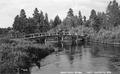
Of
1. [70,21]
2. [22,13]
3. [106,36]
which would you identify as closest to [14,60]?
[22,13]

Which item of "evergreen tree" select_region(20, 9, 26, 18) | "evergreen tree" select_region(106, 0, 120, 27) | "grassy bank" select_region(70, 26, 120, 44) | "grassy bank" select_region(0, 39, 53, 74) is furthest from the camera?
"evergreen tree" select_region(106, 0, 120, 27)

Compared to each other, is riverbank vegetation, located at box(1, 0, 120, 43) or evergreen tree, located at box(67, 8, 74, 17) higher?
evergreen tree, located at box(67, 8, 74, 17)

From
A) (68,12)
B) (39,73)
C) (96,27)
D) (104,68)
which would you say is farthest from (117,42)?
(68,12)

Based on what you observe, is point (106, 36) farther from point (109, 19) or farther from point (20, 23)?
point (20, 23)

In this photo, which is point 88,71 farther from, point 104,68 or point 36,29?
point 36,29

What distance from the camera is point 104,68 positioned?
3994 centimetres

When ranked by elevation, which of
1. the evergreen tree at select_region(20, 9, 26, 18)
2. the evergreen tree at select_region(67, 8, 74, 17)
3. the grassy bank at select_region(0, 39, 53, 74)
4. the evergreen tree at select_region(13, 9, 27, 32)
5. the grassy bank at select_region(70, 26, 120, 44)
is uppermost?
the evergreen tree at select_region(67, 8, 74, 17)

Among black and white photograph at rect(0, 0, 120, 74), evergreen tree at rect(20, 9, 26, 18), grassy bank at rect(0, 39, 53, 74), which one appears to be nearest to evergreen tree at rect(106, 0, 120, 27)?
black and white photograph at rect(0, 0, 120, 74)

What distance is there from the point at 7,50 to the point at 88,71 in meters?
14.5

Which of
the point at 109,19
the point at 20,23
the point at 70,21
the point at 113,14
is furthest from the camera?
the point at 70,21

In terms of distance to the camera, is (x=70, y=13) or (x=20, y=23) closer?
(x=20, y=23)

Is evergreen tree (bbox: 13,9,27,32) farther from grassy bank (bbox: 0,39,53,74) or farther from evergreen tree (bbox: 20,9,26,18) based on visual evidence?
grassy bank (bbox: 0,39,53,74)

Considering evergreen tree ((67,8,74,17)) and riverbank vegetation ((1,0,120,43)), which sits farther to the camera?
evergreen tree ((67,8,74,17))

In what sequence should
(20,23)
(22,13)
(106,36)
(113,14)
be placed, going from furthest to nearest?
(113,14)
(106,36)
(22,13)
(20,23)
